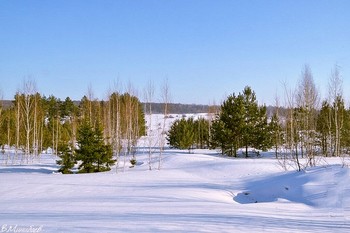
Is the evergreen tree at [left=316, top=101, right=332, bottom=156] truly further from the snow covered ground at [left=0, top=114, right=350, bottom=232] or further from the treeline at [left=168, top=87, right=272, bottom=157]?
the snow covered ground at [left=0, top=114, right=350, bottom=232]

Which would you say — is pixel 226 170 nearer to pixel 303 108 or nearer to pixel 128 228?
pixel 303 108

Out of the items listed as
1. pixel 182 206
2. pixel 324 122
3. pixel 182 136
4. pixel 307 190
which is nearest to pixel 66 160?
pixel 182 206

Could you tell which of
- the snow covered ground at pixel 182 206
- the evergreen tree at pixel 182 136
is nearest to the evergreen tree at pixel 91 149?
the snow covered ground at pixel 182 206

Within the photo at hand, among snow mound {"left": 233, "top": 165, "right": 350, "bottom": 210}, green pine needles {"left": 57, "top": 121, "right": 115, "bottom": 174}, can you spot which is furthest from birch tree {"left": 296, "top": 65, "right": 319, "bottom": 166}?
green pine needles {"left": 57, "top": 121, "right": 115, "bottom": 174}

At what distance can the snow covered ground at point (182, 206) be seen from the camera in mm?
6234

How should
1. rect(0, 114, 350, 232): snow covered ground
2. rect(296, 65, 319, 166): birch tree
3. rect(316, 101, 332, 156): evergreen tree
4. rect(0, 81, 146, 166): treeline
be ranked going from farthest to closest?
rect(316, 101, 332, 156): evergreen tree, rect(0, 81, 146, 166): treeline, rect(296, 65, 319, 166): birch tree, rect(0, 114, 350, 232): snow covered ground

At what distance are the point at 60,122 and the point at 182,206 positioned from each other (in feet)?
138

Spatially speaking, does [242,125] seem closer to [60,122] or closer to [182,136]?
[182,136]

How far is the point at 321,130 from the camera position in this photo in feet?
106

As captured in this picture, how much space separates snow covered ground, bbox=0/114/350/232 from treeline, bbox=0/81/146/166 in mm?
9134

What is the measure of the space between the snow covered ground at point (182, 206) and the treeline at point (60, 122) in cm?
913

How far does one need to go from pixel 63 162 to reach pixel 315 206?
16.3m

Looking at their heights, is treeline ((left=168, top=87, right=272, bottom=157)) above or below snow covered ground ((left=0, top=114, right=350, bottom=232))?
above

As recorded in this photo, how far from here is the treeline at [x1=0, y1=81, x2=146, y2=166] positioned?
93.3 ft
